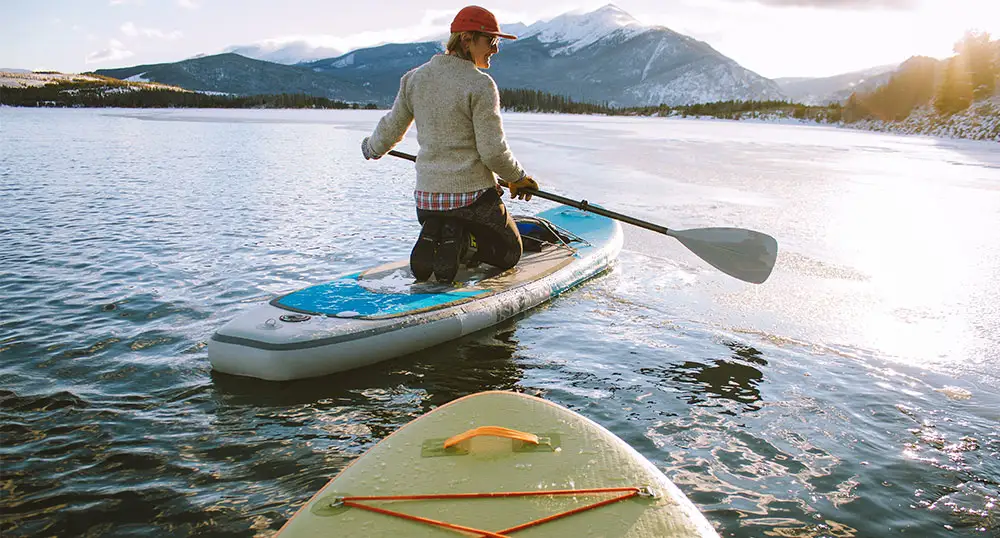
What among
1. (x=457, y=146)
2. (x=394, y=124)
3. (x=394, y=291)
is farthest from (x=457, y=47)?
(x=394, y=291)

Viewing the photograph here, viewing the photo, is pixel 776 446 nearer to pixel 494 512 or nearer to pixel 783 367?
pixel 783 367

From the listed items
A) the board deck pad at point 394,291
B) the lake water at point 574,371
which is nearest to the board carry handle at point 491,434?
the lake water at point 574,371

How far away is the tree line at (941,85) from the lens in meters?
39.8

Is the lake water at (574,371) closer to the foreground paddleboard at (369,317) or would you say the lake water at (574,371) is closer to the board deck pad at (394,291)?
the foreground paddleboard at (369,317)

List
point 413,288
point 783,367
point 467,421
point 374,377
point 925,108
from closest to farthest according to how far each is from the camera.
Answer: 1. point 467,421
2. point 374,377
3. point 783,367
4. point 413,288
5. point 925,108

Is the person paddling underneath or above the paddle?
above

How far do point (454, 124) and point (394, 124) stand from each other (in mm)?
653

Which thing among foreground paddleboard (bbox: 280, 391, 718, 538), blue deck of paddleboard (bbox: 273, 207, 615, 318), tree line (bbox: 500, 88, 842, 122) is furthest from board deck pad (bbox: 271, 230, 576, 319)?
tree line (bbox: 500, 88, 842, 122)

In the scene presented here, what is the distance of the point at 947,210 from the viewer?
434 inches

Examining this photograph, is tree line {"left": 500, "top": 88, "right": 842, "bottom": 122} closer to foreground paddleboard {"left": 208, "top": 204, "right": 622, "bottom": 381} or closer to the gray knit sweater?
foreground paddleboard {"left": 208, "top": 204, "right": 622, "bottom": 381}

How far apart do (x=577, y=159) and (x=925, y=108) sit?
113ft

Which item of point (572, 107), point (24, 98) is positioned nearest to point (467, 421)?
point (572, 107)

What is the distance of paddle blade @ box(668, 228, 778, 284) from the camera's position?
20.1 feet

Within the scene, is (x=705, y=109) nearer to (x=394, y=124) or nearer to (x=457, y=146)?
(x=394, y=124)
